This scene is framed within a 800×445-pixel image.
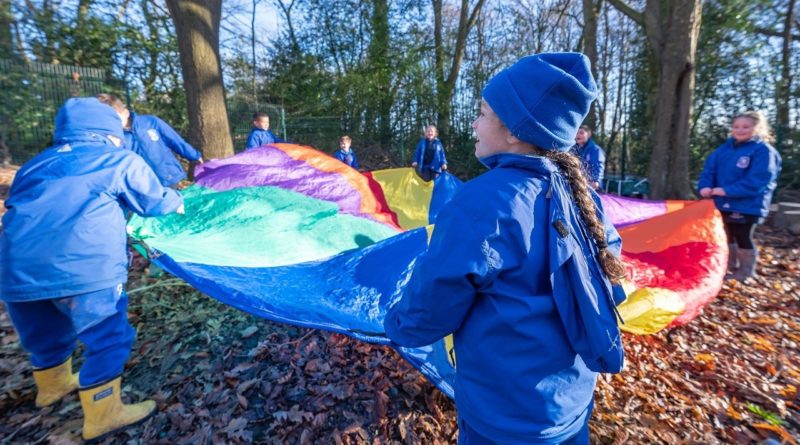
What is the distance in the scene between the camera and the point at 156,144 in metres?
4.71

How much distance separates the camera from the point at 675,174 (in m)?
6.74

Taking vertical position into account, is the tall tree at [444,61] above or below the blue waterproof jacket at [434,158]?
above

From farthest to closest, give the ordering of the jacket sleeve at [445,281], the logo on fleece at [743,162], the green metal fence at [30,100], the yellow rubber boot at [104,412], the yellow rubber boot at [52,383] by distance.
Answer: the green metal fence at [30,100]
the logo on fleece at [743,162]
the yellow rubber boot at [52,383]
the yellow rubber boot at [104,412]
the jacket sleeve at [445,281]

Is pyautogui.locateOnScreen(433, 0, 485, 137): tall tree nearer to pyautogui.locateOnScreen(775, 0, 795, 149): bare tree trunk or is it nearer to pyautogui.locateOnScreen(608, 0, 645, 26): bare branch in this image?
pyautogui.locateOnScreen(608, 0, 645, 26): bare branch

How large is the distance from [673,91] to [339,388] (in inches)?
261

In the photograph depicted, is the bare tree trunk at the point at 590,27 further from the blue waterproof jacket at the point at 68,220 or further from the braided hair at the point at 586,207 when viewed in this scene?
the blue waterproof jacket at the point at 68,220

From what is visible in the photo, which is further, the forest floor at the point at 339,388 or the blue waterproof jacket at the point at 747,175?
the blue waterproof jacket at the point at 747,175

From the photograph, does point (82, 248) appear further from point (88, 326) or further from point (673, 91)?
point (673, 91)

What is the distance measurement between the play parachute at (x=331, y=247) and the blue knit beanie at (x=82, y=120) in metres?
0.80

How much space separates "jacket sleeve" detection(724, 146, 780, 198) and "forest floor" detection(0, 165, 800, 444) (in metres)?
1.26

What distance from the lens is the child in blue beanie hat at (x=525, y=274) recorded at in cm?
112

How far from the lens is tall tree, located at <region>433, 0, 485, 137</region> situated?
44.1 ft

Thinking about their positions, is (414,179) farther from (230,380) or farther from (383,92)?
(383,92)

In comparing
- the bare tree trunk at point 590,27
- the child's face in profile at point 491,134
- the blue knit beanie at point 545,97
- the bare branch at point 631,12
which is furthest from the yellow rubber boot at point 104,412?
the bare tree trunk at point 590,27
